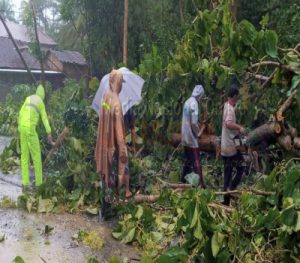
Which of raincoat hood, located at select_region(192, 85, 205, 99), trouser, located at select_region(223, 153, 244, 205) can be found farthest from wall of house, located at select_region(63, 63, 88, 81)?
trouser, located at select_region(223, 153, 244, 205)

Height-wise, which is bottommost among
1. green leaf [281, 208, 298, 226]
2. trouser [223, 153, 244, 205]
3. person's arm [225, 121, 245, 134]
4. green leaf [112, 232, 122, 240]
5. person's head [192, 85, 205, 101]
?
green leaf [112, 232, 122, 240]

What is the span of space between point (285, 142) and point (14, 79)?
64.1ft

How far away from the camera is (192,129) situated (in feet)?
23.4

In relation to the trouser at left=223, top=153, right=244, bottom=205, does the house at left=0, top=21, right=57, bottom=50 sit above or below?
above

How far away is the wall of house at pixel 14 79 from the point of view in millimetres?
22625

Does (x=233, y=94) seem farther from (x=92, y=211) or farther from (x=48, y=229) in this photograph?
(x=48, y=229)

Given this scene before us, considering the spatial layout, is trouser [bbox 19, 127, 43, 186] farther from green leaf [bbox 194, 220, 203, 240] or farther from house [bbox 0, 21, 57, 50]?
house [bbox 0, 21, 57, 50]

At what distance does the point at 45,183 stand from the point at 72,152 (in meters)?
0.72

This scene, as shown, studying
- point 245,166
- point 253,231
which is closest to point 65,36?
point 245,166

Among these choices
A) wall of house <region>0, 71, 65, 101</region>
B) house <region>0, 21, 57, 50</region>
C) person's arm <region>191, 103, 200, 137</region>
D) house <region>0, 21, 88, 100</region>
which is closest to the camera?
person's arm <region>191, 103, 200, 137</region>

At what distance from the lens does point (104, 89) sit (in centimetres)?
641

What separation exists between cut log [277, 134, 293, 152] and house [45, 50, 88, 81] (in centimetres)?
1577

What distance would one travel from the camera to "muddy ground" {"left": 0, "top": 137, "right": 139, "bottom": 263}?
17.8ft

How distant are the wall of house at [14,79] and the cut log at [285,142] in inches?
742
